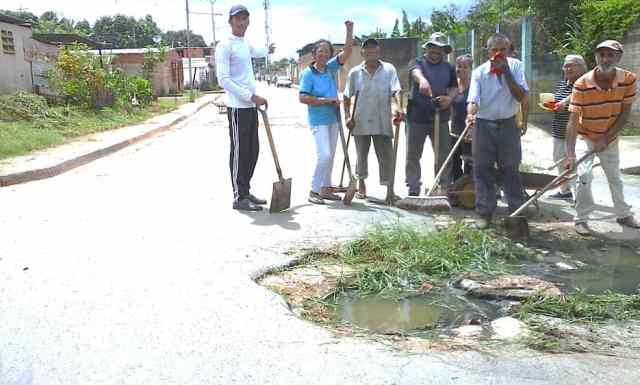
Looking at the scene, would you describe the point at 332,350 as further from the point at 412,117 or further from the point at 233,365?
the point at 412,117

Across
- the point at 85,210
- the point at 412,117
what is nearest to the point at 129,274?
the point at 85,210

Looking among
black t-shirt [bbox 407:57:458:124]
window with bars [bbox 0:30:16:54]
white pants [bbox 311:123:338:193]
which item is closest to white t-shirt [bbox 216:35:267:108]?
white pants [bbox 311:123:338:193]

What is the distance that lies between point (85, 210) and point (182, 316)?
3272 mm

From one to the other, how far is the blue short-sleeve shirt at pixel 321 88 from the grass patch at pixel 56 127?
6.18 meters

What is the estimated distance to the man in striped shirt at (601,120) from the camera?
5363 mm

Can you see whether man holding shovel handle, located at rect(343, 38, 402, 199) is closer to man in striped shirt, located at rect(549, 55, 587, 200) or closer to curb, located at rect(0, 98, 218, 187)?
man in striped shirt, located at rect(549, 55, 587, 200)

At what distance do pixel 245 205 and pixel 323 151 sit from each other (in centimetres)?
99

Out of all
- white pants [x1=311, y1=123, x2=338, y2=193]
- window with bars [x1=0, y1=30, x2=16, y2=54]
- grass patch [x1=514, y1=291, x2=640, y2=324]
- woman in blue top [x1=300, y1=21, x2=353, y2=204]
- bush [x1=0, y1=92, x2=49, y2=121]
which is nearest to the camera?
grass patch [x1=514, y1=291, x2=640, y2=324]

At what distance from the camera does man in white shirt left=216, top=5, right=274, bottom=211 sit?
20.6ft

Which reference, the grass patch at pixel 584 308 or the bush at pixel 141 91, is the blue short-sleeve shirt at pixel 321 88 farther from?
the bush at pixel 141 91

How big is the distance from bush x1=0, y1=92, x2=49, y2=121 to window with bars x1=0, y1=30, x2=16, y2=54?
2.34 m

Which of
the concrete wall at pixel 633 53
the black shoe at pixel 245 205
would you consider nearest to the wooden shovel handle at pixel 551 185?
the black shoe at pixel 245 205

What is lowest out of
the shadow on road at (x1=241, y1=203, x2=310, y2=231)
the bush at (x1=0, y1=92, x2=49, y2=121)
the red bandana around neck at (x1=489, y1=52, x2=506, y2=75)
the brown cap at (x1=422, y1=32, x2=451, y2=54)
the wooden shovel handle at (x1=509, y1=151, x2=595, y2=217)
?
the shadow on road at (x1=241, y1=203, x2=310, y2=231)

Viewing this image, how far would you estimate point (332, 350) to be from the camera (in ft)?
10.6
